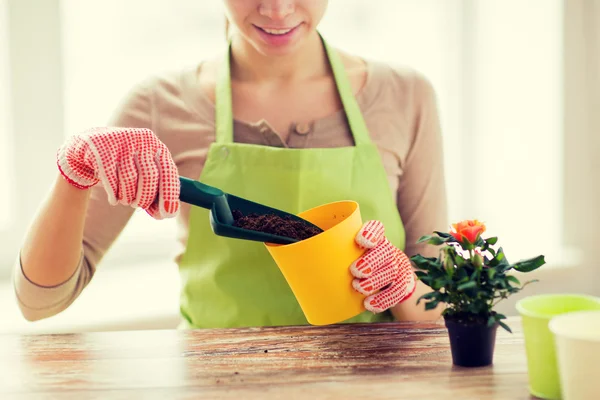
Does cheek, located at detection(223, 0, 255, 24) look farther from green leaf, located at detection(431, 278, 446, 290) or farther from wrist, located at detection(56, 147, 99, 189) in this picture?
green leaf, located at detection(431, 278, 446, 290)

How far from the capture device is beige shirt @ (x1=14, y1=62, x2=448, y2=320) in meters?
1.61

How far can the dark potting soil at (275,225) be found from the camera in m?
1.27

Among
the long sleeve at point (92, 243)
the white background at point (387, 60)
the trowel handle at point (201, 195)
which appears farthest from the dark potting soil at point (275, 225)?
the white background at point (387, 60)

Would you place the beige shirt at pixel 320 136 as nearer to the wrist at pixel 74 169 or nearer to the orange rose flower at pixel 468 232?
the wrist at pixel 74 169

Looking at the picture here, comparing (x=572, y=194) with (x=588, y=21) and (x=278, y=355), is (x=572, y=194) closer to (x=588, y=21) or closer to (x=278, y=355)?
(x=588, y=21)

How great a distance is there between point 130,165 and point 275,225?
0.26 m

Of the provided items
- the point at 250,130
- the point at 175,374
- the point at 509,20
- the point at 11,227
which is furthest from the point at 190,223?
the point at 509,20

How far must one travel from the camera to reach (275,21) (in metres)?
1.52

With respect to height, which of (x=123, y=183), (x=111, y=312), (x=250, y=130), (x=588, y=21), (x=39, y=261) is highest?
(x=588, y=21)

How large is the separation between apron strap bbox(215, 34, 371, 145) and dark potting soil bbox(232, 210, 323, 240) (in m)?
0.33

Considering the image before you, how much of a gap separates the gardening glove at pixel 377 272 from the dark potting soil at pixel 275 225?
0.11m

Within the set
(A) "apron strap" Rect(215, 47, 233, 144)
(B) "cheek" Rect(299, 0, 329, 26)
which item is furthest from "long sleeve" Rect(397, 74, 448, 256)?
(A) "apron strap" Rect(215, 47, 233, 144)

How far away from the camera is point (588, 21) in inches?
111

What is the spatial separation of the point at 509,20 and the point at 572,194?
695 millimetres
